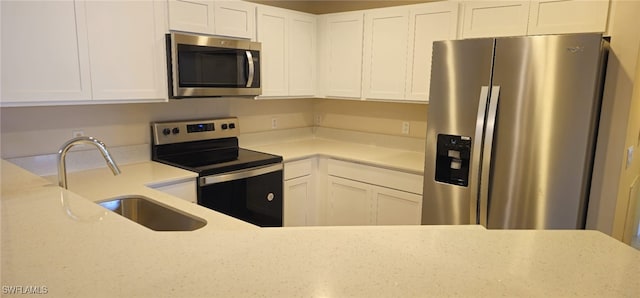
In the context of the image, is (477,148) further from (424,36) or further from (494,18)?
(424,36)

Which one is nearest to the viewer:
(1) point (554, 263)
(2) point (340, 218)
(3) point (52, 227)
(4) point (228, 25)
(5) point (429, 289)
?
(5) point (429, 289)

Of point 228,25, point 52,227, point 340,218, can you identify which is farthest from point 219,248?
point 340,218

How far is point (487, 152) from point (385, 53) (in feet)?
4.13

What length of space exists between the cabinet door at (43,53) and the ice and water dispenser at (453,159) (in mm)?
2032

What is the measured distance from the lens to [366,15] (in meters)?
3.27

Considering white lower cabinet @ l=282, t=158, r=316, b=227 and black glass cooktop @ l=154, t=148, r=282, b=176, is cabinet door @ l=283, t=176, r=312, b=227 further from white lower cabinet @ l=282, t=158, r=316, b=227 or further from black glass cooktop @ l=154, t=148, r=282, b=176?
black glass cooktop @ l=154, t=148, r=282, b=176

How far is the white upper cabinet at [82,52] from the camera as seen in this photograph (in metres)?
2.05

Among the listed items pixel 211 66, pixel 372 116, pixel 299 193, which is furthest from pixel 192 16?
pixel 372 116

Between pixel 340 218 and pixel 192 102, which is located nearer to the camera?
pixel 192 102

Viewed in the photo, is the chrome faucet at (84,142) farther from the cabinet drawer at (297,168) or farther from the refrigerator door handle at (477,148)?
the refrigerator door handle at (477,148)

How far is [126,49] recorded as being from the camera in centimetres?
242

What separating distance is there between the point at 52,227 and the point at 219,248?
573 mm

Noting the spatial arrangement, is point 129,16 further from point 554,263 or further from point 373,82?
point 554,263

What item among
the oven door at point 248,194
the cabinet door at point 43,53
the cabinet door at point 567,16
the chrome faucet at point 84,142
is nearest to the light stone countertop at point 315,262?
the chrome faucet at point 84,142
